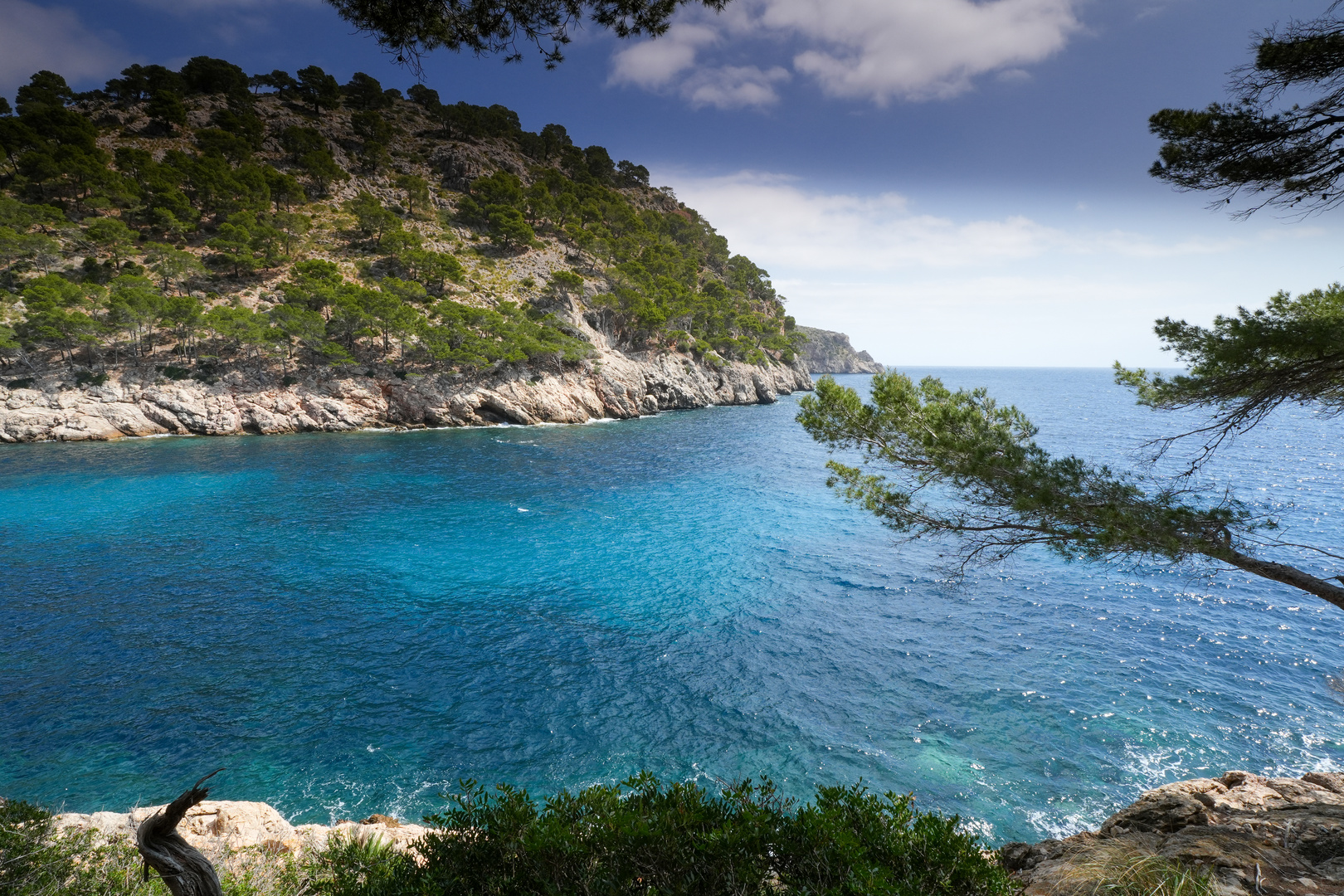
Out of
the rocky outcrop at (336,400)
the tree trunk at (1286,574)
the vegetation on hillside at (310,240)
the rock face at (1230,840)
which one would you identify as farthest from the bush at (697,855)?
the vegetation on hillside at (310,240)

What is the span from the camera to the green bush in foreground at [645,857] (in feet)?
12.9

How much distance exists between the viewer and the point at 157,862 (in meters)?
3.54

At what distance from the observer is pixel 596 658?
13500 millimetres

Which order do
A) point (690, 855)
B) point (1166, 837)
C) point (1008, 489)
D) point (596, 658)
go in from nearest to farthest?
1. point (690, 855)
2. point (1166, 837)
3. point (1008, 489)
4. point (596, 658)

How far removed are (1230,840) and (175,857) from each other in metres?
9.46

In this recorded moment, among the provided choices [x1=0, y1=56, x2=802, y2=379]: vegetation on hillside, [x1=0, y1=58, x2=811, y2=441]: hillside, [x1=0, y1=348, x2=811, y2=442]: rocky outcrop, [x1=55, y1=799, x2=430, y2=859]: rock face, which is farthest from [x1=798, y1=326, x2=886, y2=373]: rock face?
[x1=55, y1=799, x2=430, y2=859]: rock face

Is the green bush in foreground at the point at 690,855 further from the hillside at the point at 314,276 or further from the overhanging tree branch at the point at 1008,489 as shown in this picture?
the hillside at the point at 314,276

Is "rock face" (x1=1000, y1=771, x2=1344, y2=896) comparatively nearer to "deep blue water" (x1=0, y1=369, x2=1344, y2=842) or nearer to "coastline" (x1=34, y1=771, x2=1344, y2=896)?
"coastline" (x1=34, y1=771, x2=1344, y2=896)

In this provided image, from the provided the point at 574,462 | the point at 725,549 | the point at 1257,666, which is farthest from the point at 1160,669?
the point at 574,462

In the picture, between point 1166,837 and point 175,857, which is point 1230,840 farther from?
point 175,857

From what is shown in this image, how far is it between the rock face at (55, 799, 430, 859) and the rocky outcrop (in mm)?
43679

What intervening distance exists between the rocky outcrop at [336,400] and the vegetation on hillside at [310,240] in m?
2.17

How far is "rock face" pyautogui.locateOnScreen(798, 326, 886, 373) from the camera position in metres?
163

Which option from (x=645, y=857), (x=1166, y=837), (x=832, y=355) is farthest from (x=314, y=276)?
(x=832, y=355)
